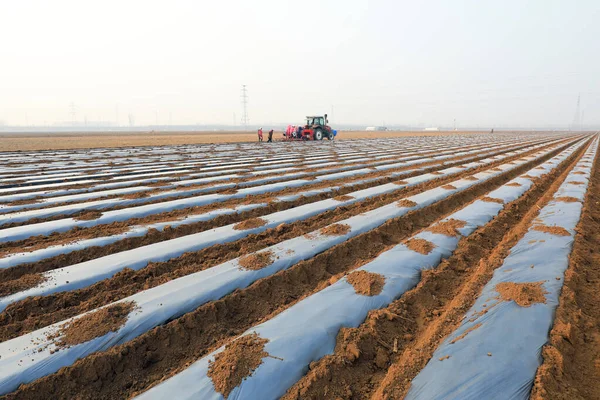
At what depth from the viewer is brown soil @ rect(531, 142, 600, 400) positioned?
179 cm

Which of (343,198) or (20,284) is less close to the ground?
(343,198)

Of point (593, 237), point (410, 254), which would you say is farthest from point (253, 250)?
point (593, 237)

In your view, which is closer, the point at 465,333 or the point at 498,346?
the point at 498,346

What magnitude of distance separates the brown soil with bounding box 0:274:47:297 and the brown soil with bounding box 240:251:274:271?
1780 millimetres

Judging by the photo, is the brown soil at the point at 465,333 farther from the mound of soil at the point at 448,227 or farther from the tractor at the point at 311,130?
the tractor at the point at 311,130

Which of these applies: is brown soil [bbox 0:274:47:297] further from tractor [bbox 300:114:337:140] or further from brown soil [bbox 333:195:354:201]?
tractor [bbox 300:114:337:140]

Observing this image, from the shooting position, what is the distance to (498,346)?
6.72ft

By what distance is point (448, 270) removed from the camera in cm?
333

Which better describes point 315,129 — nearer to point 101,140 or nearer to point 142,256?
point 101,140

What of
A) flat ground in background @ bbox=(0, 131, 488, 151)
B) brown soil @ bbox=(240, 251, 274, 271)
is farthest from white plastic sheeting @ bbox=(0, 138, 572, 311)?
flat ground in background @ bbox=(0, 131, 488, 151)

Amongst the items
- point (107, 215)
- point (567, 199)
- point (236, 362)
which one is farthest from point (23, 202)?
point (567, 199)

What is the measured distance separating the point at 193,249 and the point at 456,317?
Answer: 8.89 ft

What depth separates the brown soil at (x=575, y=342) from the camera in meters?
1.79

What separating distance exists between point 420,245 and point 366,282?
1194 millimetres
